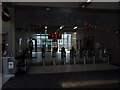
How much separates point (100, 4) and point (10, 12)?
4.54 m

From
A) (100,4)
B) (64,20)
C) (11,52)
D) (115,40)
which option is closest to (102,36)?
(115,40)

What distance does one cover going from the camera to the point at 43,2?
701 cm

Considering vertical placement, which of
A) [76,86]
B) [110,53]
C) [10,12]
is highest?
[10,12]

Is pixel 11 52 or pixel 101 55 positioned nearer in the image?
pixel 11 52

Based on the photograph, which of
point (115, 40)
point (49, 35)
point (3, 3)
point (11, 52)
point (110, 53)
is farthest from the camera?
point (49, 35)

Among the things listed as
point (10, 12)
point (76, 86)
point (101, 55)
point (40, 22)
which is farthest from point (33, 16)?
point (76, 86)

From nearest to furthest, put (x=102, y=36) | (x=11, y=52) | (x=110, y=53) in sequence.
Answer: (x=11, y=52), (x=110, y=53), (x=102, y=36)

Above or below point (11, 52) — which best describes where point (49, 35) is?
above

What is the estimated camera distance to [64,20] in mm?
12766

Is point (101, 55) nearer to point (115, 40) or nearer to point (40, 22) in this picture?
point (115, 40)

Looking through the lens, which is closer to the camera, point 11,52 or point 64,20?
point 11,52

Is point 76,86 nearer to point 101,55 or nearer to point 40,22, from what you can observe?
point 101,55

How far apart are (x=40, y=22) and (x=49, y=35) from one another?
10.4 meters

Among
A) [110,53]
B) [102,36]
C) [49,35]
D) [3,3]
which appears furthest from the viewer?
[49,35]
